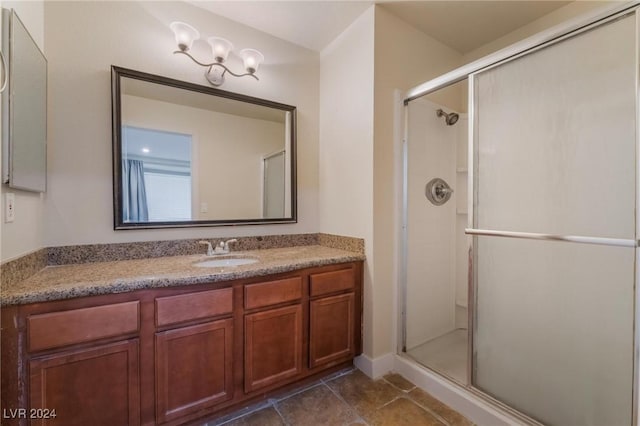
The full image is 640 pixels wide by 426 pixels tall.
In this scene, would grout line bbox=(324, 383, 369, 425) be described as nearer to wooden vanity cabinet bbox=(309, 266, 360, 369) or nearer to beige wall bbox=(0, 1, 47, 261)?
wooden vanity cabinet bbox=(309, 266, 360, 369)

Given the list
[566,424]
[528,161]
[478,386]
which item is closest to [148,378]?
[478,386]

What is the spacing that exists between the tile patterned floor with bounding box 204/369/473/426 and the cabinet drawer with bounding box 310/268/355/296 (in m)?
0.64

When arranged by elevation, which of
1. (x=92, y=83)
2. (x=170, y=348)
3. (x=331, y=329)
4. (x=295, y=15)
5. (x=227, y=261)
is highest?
(x=295, y=15)

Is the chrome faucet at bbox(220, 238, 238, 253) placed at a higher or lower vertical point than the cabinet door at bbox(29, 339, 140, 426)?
higher

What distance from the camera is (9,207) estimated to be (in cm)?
111

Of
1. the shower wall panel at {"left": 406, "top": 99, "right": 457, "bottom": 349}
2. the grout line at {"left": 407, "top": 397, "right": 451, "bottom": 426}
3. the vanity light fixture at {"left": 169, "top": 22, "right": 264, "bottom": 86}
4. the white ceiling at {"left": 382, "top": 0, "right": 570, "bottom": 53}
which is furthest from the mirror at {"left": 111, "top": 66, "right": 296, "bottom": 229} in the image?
the grout line at {"left": 407, "top": 397, "right": 451, "bottom": 426}

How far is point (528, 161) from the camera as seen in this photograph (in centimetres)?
151

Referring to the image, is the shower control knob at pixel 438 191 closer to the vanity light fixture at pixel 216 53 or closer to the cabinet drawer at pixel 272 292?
the cabinet drawer at pixel 272 292

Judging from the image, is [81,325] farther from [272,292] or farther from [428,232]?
[428,232]

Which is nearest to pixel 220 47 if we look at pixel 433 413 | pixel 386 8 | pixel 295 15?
pixel 295 15


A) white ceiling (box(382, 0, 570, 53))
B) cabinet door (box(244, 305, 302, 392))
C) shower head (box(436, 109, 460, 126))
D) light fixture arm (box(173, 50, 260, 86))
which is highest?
white ceiling (box(382, 0, 570, 53))

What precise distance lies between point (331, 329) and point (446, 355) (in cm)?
100

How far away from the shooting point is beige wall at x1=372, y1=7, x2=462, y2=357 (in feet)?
6.23

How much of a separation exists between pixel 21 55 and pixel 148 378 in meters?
1.55
